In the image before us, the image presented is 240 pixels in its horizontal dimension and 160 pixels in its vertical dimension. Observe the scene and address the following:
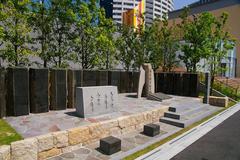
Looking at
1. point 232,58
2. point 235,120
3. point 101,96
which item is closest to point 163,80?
point 235,120

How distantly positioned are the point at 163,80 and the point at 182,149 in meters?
11.3

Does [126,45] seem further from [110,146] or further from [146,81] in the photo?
[110,146]

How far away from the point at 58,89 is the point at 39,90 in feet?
3.05

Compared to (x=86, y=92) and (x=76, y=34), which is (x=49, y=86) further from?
(x=76, y=34)

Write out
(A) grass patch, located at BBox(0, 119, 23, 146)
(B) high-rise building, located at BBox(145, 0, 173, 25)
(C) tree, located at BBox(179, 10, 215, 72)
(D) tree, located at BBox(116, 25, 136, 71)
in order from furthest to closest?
(B) high-rise building, located at BBox(145, 0, 173, 25), (D) tree, located at BBox(116, 25, 136, 71), (C) tree, located at BBox(179, 10, 215, 72), (A) grass patch, located at BBox(0, 119, 23, 146)

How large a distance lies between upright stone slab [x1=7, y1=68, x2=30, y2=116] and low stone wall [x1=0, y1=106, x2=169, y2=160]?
9.40ft

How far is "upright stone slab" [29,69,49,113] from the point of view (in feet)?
27.0

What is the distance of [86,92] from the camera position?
25.9 feet

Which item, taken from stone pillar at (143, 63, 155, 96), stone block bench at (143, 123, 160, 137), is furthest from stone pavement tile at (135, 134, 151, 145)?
stone pillar at (143, 63, 155, 96)

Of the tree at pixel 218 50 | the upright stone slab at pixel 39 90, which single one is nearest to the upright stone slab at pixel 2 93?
the upright stone slab at pixel 39 90

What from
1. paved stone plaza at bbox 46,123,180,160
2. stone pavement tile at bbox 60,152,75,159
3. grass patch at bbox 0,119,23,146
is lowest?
paved stone plaza at bbox 46,123,180,160

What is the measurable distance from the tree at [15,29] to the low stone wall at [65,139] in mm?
7239

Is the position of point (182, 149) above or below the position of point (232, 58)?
below

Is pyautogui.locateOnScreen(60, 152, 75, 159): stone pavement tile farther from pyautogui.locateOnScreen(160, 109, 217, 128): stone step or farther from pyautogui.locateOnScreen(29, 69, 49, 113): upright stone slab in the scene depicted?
pyautogui.locateOnScreen(160, 109, 217, 128): stone step
